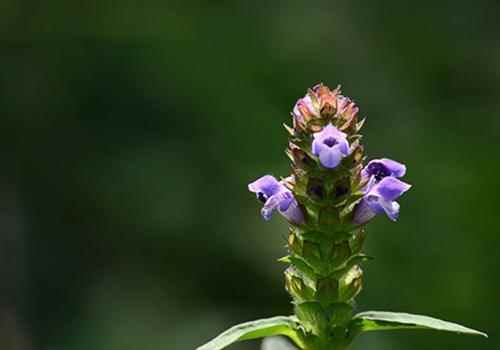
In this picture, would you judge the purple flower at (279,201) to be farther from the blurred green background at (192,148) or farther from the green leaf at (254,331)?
the blurred green background at (192,148)

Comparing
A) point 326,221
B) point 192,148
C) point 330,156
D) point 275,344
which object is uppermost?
point 192,148

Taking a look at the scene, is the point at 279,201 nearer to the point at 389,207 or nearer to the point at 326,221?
the point at 326,221

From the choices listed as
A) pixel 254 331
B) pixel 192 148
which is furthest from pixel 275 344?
pixel 192 148

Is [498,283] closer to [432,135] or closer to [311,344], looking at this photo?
[432,135]

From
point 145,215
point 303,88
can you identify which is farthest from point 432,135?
point 145,215

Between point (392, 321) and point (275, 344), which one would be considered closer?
point (392, 321)

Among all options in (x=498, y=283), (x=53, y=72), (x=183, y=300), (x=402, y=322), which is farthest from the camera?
(x=53, y=72)
